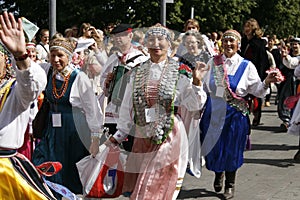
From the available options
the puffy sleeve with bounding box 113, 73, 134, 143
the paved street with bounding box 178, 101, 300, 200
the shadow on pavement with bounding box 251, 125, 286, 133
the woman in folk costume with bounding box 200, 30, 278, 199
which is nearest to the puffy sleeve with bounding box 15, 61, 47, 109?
the puffy sleeve with bounding box 113, 73, 134, 143

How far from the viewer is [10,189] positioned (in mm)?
3770

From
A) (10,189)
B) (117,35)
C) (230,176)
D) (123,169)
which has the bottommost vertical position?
(230,176)

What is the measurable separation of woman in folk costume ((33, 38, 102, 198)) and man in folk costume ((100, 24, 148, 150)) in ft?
0.53

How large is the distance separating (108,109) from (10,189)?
2.73 m

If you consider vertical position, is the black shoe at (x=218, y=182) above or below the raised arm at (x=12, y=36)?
below

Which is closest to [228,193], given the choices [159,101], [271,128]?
[159,101]

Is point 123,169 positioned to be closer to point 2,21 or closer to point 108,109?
point 108,109

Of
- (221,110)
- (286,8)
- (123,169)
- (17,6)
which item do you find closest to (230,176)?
(221,110)

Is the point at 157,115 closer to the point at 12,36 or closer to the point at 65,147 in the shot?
the point at 65,147

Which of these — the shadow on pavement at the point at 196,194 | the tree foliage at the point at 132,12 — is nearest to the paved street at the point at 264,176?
the shadow on pavement at the point at 196,194

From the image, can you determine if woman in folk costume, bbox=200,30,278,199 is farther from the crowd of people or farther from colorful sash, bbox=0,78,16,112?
colorful sash, bbox=0,78,16,112

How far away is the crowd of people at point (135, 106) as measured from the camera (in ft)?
12.7

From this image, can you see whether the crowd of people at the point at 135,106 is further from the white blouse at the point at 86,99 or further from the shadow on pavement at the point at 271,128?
the shadow on pavement at the point at 271,128

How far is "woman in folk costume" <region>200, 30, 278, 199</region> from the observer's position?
22.4 ft
